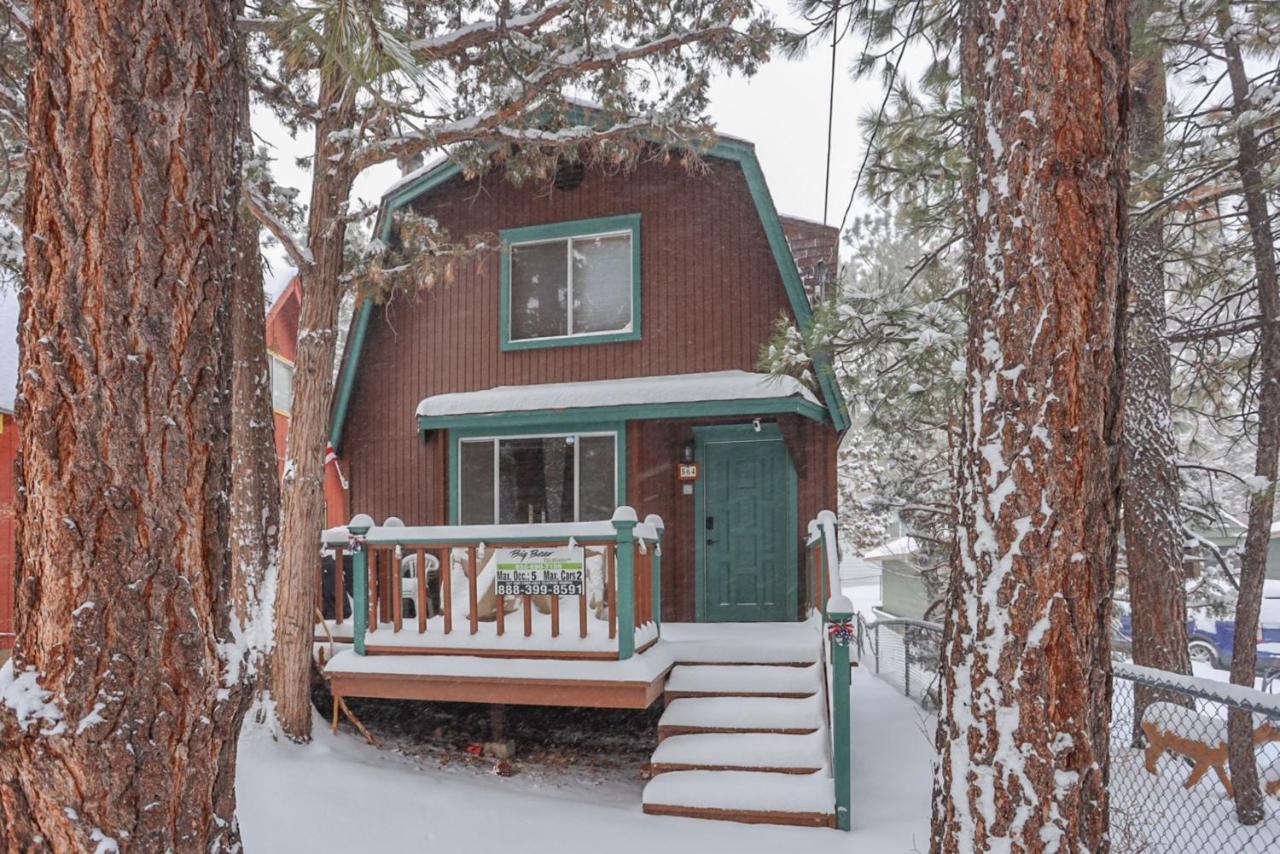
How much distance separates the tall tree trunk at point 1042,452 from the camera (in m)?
2.45

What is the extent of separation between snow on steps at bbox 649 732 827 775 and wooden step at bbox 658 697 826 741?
6 centimetres

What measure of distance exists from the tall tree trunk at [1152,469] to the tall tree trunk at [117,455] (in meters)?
6.69

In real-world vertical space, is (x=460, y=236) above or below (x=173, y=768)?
above

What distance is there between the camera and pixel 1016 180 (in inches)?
103

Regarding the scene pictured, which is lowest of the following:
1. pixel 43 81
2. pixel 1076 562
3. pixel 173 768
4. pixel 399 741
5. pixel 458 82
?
pixel 399 741

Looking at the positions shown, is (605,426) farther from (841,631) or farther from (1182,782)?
(1182,782)

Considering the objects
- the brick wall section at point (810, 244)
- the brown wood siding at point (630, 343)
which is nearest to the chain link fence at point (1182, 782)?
the brown wood siding at point (630, 343)

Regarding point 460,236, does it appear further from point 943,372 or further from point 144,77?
point 144,77

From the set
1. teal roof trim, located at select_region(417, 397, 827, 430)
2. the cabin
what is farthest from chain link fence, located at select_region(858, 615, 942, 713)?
teal roof trim, located at select_region(417, 397, 827, 430)

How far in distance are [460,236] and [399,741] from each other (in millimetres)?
5316

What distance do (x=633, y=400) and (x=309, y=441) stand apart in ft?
9.91

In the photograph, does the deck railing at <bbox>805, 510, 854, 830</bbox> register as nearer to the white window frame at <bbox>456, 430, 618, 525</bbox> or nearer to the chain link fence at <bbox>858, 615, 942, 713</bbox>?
the chain link fence at <bbox>858, 615, 942, 713</bbox>

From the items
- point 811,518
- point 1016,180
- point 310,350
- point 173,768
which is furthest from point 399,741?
point 1016,180

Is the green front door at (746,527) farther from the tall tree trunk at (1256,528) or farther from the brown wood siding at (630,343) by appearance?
the tall tree trunk at (1256,528)
